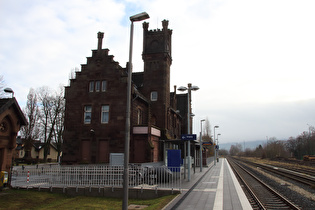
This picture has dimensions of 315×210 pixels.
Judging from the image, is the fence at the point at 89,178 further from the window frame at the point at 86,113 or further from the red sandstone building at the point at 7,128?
the window frame at the point at 86,113

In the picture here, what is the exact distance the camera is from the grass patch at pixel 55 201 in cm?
1227

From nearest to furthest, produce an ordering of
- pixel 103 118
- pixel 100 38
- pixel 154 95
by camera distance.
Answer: pixel 103 118 < pixel 100 38 < pixel 154 95

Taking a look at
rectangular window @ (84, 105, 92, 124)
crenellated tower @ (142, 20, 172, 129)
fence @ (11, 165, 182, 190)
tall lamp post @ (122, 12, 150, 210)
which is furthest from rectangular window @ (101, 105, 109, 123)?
tall lamp post @ (122, 12, 150, 210)

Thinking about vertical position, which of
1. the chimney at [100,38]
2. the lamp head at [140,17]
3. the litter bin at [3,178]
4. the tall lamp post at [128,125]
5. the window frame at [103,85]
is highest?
the chimney at [100,38]

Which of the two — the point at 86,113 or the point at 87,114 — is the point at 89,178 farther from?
the point at 86,113

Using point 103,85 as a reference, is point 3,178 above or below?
below

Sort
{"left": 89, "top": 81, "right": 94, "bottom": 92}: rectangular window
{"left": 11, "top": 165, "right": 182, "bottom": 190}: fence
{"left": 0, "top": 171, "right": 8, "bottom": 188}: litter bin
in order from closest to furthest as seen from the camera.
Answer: {"left": 11, "top": 165, "right": 182, "bottom": 190}: fence < {"left": 0, "top": 171, "right": 8, "bottom": 188}: litter bin < {"left": 89, "top": 81, "right": 94, "bottom": 92}: rectangular window

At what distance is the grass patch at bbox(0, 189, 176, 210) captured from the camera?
12271 millimetres

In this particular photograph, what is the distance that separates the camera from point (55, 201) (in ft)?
45.3

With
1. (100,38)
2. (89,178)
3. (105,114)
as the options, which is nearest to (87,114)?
(105,114)

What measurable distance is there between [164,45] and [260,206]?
25487mm

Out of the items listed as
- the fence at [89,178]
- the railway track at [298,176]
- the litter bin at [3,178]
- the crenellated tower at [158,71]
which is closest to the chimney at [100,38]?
the crenellated tower at [158,71]

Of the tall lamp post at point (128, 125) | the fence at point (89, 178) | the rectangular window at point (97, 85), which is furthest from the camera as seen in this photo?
the rectangular window at point (97, 85)

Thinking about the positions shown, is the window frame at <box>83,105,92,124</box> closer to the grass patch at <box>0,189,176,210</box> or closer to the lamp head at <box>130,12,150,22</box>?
the grass patch at <box>0,189,176,210</box>
